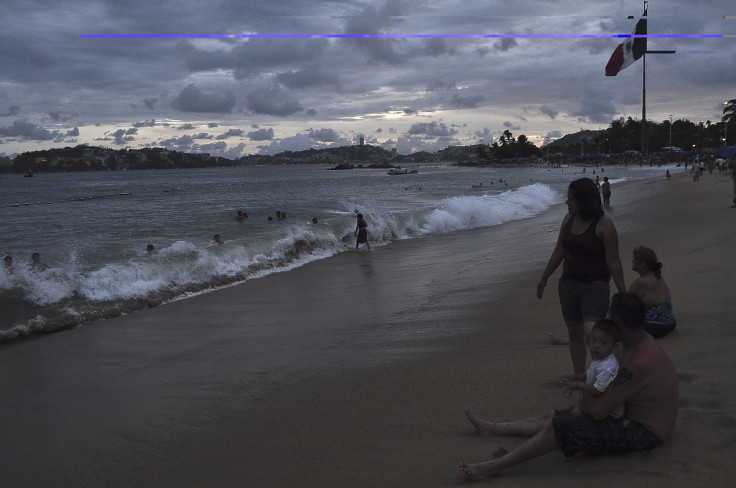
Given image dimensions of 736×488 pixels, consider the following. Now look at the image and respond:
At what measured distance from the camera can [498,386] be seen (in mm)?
5020

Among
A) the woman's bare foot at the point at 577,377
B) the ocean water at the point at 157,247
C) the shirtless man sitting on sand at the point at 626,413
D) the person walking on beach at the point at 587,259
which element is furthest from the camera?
the ocean water at the point at 157,247

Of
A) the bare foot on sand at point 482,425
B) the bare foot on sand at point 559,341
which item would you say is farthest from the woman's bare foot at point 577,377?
the bare foot on sand at point 482,425

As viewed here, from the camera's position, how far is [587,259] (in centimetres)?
434

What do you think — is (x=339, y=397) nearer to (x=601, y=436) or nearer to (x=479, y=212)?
(x=601, y=436)

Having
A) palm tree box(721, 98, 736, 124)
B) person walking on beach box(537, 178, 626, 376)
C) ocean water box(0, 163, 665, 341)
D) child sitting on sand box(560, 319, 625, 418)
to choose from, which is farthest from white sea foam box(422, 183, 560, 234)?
palm tree box(721, 98, 736, 124)

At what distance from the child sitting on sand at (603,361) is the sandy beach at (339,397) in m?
0.46

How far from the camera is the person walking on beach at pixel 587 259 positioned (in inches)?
168

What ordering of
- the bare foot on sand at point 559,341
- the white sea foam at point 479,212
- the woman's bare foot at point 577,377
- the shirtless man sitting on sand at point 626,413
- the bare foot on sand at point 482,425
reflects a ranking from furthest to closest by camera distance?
the white sea foam at point 479,212 → the bare foot on sand at point 559,341 → the woman's bare foot at point 577,377 → the bare foot on sand at point 482,425 → the shirtless man sitting on sand at point 626,413

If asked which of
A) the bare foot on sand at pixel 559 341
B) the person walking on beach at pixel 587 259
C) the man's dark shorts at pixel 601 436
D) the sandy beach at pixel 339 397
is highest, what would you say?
the person walking on beach at pixel 587 259

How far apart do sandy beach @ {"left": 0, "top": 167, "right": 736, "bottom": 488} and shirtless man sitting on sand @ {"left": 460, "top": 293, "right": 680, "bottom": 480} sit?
11 centimetres

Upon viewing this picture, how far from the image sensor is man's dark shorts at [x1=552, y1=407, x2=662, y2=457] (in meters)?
3.37

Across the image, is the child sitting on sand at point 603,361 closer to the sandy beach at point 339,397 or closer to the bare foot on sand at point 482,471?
the sandy beach at point 339,397

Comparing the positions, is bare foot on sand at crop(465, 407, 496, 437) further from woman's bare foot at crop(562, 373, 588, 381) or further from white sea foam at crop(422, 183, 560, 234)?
white sea foam at crop(422, 183, 560, 234)

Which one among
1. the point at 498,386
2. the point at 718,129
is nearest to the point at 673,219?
the point at 498,386
